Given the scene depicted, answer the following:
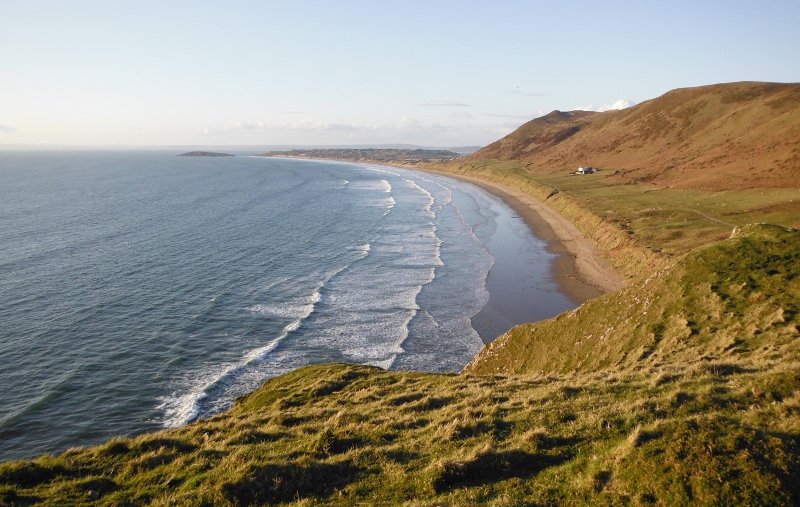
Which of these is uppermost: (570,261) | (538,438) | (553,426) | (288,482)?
(538,438)

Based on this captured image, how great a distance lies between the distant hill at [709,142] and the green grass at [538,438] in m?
72.0

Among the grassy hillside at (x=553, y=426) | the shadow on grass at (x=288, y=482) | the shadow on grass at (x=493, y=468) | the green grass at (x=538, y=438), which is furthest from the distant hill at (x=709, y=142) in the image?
the shadow on grass at (x=288, y=482)

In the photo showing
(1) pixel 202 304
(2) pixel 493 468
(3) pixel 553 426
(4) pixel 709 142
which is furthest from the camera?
(4) pixel 709 142

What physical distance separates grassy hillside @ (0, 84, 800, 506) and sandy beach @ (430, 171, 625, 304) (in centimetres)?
2289

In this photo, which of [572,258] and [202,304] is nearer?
[202,304]

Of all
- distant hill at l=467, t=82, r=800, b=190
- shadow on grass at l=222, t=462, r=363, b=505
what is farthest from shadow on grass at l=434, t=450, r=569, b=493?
distant hill at l=467, t=82, r=800, b=190

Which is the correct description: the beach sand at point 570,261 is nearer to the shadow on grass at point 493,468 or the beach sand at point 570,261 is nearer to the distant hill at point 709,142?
the distant hill at point 709,142

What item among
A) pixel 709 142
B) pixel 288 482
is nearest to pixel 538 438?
pixel 288 482

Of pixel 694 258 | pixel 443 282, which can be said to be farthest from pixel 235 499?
pixel 443 282

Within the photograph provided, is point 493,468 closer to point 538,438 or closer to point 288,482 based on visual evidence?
point 538,438

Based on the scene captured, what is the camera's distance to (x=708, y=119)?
151m

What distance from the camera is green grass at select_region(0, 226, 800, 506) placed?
39.8 ft

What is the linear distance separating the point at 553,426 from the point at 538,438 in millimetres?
1566

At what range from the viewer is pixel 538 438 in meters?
15.0
